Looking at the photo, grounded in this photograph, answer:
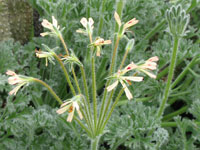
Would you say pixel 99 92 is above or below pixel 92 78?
below

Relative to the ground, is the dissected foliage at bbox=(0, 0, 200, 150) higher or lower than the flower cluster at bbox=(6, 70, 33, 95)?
lower

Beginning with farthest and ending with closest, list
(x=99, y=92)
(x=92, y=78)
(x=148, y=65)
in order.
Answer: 1. (x=99, y=92)
2. (x=92, y=78)
3. (x=148, y=65)

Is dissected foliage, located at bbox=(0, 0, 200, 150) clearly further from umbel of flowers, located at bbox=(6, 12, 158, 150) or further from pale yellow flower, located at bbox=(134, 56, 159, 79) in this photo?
pale yellow flower, located at bbox=(134, 56, 159, 79)

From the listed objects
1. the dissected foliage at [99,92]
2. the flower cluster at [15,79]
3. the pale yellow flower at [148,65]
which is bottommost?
the dissected foliage at [99,92]

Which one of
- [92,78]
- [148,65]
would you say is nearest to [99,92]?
[92,78]

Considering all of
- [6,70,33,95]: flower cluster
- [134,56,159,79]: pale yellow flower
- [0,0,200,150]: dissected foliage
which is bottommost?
[0,0,200,150]: dissected foliage

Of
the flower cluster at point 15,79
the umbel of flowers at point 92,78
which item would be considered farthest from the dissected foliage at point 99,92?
the flower cluster at point 15,79

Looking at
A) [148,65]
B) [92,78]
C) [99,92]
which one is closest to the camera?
[148,65]

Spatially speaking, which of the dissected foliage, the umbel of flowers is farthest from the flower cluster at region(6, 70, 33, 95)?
the dissected foliage

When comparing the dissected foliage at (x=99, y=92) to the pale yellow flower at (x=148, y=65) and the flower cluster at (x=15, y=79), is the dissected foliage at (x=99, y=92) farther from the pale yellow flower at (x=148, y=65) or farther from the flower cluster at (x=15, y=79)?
the flower cluster at (x=15, y=79)

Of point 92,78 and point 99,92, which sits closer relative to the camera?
point 92,78

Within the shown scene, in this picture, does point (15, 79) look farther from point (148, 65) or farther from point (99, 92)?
point (99, 92)
